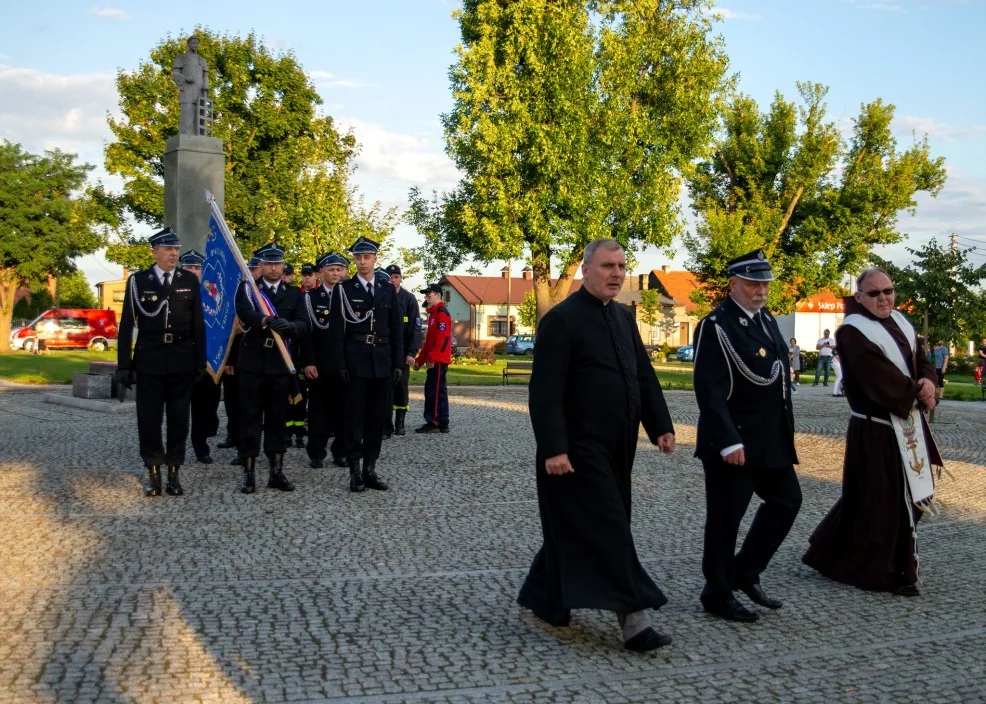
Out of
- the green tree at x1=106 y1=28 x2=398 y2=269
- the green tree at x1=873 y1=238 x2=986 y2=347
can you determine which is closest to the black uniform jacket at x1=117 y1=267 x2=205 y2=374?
the green tree at x1=873 y1=238 x2=986 y2=347

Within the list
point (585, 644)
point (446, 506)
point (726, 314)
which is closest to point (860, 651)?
point (585, 644)

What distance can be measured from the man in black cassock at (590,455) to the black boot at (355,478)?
421cm

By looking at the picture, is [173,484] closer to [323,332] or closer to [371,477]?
[371,477]

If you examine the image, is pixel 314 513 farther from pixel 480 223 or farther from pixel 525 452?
pixel 480 223

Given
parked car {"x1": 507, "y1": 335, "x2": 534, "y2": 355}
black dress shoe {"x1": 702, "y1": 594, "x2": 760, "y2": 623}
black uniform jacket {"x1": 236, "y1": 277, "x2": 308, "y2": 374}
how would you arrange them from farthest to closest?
parked car {"x1": 507, "y1": 335, "x2": 534, "y2": 355} < black uniform jacket {"x1": 236, "y1": 277, "x2": 308, "y2": 374} < black dress shoe {"x1": 702, "y1": 594, "x2": 760, "y2": 623}

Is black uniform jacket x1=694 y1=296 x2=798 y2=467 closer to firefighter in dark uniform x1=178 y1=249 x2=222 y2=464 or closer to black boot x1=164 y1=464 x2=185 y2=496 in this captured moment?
black boot x1=164 y1=464 x2=185 y2=496

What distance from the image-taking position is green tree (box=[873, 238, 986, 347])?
19.3 meters

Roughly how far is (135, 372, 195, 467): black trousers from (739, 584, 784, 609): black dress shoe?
205 inches

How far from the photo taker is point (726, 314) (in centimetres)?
604

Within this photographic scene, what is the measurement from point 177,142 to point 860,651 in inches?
513

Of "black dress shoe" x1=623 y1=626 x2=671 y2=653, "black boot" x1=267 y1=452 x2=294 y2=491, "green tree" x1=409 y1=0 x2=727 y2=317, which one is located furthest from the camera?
"green tree" x1=409 y1=0 x2=727 y2=317

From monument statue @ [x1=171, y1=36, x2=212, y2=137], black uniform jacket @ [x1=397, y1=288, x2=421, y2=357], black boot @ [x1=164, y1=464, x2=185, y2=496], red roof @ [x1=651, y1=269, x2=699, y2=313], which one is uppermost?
red roof @ [x1=651, y1=269, x2=699, y2=313]

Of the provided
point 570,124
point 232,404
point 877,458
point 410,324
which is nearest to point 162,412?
point 232,404

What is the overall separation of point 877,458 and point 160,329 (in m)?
5.83
